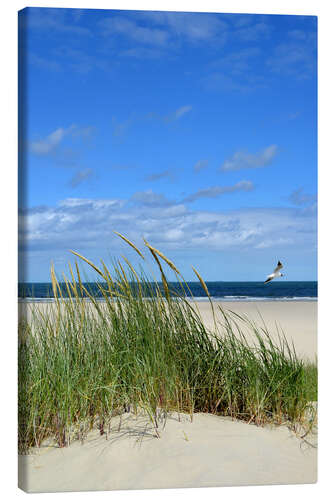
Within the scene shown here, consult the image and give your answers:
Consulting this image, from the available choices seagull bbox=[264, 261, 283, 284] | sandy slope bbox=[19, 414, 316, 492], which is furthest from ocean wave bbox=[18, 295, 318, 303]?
sandy slope bbox=[19, 414, 316, 492]

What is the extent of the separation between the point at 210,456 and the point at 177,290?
40.0 inches

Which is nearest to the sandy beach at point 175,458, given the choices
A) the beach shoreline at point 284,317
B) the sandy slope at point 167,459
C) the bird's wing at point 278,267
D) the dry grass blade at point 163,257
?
the sandy slope at point 167,459

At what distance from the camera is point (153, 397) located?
11.4 feet

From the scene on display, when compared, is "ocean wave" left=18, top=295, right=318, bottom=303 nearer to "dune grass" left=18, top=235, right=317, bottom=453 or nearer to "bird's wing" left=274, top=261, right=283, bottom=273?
"dune grass" left=18, top=235, right=317, bottom=453

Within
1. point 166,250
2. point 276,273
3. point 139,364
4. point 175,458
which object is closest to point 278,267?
point 276,273

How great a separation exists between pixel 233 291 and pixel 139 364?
0.72m

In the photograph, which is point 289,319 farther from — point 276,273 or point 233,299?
point 233,299

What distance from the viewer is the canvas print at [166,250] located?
3.42 m

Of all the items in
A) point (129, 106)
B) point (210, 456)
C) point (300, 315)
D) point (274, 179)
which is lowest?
point (210, 456)

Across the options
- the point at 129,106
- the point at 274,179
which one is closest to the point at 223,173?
the point at 274,179
